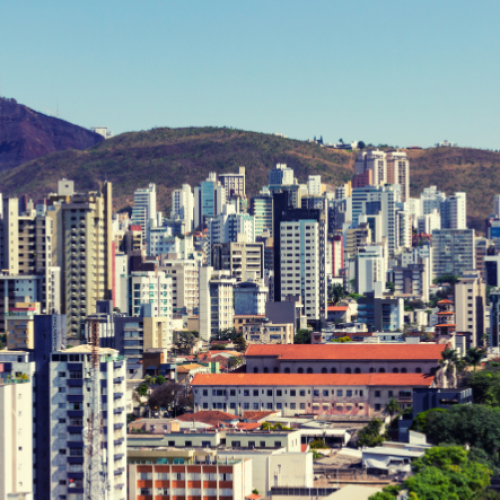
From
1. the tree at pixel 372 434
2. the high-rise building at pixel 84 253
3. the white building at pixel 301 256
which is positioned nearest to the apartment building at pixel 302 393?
the tree at pixel 372 434

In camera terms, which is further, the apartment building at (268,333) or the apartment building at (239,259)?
the apartment building at (239,259)

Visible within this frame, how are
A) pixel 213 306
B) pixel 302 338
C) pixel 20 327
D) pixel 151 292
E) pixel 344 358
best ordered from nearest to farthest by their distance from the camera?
pixel 344 358 < pixel 20 327 < pixel 302 338 < pixel 151 292 < pixel 213 306

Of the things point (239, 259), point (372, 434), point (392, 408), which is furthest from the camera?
point (239, 259)

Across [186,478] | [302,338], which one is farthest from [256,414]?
[302,338]

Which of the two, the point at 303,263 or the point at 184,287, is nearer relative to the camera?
the point at 303,263

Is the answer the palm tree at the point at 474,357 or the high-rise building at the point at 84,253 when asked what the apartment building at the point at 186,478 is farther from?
the high-rise building at the point at 84,253

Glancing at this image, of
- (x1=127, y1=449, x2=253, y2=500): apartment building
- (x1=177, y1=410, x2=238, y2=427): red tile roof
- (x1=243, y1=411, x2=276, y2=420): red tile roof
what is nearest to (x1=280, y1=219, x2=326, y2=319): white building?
(x1=243, y1=411, x2=276, y2=420): red tile roof

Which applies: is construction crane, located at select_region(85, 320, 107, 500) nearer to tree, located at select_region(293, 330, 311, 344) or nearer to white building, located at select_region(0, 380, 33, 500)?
white building, located at select_region(0, 380, 33, 500)

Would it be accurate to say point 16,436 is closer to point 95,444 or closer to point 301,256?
point 95,444
